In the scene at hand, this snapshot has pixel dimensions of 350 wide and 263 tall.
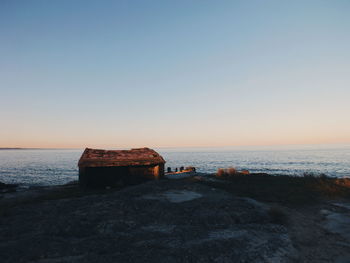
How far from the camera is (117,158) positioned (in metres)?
24.5

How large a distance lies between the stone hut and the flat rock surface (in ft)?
24.0

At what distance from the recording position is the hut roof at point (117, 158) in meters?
22.9

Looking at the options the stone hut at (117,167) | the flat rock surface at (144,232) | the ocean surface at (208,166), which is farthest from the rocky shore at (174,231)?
the ocean surface at (208,166)

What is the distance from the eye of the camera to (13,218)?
1236 centimetres

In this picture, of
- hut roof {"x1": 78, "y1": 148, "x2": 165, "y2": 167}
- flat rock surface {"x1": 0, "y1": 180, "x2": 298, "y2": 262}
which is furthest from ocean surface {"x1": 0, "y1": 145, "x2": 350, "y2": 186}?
flat rock surface {"x1": 0, "y1": 180, "x2": 298, "y2": 262}

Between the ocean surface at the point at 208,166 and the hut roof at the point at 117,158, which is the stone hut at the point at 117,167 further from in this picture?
the ocean surface at the point at 208,166

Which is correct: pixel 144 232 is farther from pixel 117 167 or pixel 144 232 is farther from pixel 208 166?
pixel 208 166

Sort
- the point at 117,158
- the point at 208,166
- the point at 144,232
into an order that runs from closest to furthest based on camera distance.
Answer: the point at 144,232, the point at 117,158, the point at 208,166

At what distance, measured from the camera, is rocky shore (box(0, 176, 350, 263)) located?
306 inches

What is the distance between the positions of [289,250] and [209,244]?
9.88 ft

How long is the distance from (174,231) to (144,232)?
1333 millimetres

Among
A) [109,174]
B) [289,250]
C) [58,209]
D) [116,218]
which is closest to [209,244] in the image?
[289,250]

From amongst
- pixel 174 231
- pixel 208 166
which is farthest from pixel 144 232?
pixel 208 166

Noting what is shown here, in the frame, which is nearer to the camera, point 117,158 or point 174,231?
point 174,231
